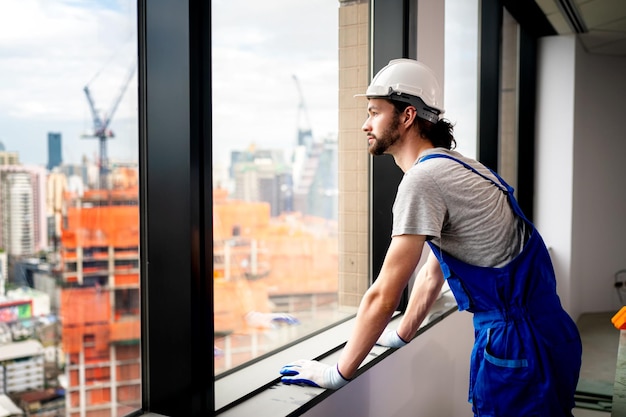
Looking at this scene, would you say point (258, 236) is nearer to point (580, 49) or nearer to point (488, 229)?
point (488, 229)

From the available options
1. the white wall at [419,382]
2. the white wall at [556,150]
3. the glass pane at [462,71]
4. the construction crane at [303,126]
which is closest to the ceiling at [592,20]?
the white wall at [556,150]

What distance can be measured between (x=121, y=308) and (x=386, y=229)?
4.72 ft

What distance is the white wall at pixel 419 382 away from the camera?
2.08m

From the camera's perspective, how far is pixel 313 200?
250cm

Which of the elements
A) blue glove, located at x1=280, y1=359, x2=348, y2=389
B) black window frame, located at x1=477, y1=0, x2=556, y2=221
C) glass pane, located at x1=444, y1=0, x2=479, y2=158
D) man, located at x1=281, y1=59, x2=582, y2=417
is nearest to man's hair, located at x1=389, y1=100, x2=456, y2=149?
man, located at x1=281, y1=59, x2=582, y2=417

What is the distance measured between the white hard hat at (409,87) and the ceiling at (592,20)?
2.95 m

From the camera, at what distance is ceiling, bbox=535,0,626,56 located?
4.42 m

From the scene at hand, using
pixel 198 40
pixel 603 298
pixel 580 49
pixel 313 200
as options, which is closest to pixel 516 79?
pixel 580 49

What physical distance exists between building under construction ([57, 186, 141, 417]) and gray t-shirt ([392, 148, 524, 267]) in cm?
69

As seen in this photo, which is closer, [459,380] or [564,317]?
[564,317]

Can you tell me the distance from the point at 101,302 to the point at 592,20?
15.4ft

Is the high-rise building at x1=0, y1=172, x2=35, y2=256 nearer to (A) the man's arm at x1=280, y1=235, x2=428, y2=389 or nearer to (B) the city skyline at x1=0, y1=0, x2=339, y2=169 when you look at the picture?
(B) the city skyline at x1=0, y1=0, x2=339, y2=169

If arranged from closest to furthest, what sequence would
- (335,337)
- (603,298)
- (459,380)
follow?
1. (335,337)
2. (459,380)
3. (603,298)

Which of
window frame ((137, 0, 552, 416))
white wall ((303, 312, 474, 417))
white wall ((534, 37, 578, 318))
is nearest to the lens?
window frame ((137, 0, 552, 416))
